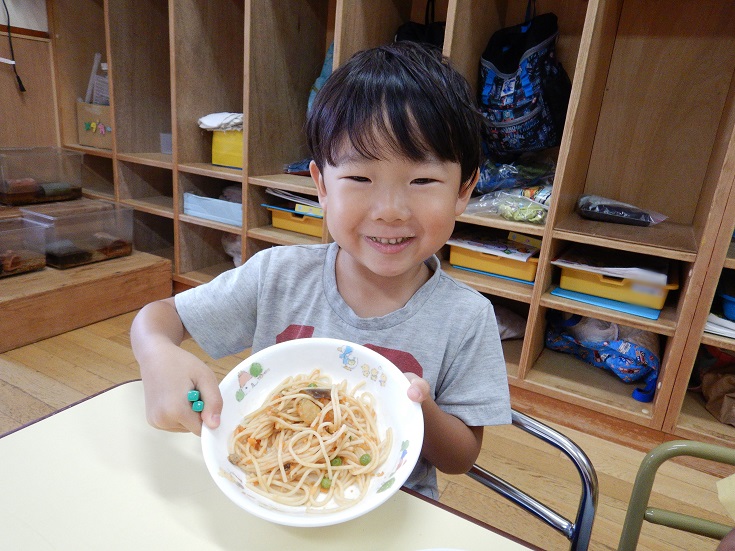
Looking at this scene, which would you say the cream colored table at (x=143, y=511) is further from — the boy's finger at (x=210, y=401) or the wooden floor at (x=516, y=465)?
the wooden floor at (x=516, y=465)

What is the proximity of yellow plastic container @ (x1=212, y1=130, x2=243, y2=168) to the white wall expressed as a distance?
119cm

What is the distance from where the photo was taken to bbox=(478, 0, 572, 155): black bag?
68.8 inches

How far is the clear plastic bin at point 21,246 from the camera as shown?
85.4 inches

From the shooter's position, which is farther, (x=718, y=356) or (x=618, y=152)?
(x=618, y=152)

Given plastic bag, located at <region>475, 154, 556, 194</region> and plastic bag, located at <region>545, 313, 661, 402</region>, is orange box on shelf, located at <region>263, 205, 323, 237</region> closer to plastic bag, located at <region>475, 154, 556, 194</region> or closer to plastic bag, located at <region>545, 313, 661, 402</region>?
plastic bag, located at <region>475, 154, 556, 194</region>

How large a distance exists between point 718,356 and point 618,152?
795mm

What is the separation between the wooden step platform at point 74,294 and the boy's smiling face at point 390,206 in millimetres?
1808

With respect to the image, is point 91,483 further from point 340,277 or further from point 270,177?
point 270,177

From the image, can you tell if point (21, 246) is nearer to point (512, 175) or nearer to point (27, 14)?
point (27, 14)

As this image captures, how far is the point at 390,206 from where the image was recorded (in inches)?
27.0

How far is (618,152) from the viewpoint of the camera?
1.94 meters

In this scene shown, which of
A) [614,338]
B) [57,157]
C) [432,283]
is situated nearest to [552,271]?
[614,338]

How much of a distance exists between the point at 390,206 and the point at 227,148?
1880 mm

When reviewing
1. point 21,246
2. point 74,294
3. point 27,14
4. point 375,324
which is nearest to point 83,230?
point 21,246
